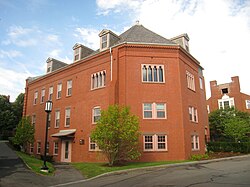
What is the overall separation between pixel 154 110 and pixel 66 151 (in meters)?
11.6

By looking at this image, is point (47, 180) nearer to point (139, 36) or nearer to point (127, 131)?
point (127, 131)

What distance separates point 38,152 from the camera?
97.7 feet

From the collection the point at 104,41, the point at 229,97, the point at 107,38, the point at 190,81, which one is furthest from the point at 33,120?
the point at 229,97

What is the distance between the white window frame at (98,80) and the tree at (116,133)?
6258 mm

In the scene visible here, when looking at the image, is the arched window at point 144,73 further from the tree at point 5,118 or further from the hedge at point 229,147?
the tree at point 5,118

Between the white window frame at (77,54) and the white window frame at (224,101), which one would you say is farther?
the white window frame at (224,101)

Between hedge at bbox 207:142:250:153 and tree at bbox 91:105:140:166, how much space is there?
15.0m

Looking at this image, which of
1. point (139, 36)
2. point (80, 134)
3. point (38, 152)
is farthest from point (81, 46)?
point (38, 152)

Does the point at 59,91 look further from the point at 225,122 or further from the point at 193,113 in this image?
the point at 225,122

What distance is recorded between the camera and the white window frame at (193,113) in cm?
2338

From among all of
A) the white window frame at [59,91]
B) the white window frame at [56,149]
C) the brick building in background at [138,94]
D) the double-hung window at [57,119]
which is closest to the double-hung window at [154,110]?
the brick building in background at [138,94]

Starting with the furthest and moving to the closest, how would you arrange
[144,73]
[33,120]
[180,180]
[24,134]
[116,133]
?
[33,120], [24,134], [144,73], [116,133], [180,180]

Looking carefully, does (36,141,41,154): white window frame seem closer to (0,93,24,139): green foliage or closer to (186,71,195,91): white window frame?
(0,93,24,139): green foliage

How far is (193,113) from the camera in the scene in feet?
78.8
